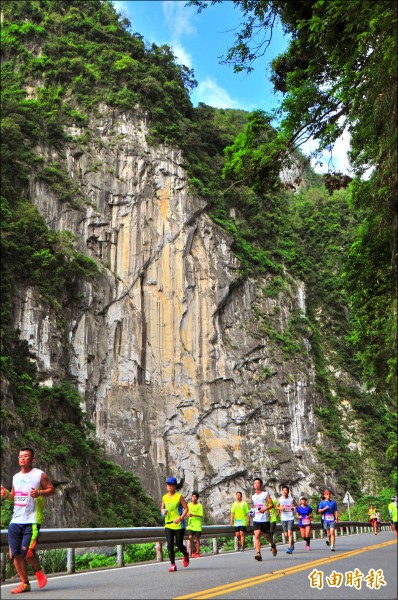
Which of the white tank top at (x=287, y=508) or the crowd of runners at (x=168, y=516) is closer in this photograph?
the crowd of runners at (x=168, y=516)

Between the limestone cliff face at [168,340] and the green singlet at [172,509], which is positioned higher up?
the limestone cliff face at [168,340]

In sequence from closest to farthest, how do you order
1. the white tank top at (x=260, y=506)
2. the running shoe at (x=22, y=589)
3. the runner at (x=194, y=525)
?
the running shoe at (x=22, y=589) → the white tank top at (x=260, y=506) → the runner at (x=194, y=525)

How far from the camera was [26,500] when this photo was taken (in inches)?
286

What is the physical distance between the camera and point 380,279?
13.1 meters

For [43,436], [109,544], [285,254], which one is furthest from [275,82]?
[285,254]

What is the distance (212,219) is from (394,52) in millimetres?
39564

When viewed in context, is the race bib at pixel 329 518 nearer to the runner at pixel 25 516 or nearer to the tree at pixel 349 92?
the tree at pixel 349 92

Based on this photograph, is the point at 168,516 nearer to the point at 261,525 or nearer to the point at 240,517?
the point at 261,525

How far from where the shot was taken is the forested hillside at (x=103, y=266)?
1040 inches

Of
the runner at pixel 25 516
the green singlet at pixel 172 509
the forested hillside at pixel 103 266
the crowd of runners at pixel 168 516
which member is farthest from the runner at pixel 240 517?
the runner at pixel 25 516

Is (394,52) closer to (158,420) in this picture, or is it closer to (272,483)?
(158,420)

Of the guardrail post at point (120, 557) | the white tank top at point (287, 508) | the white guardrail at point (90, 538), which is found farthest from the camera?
the white tank top at point (287, 508)

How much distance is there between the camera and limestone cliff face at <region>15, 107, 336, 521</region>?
38.7m

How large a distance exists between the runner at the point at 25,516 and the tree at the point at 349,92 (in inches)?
242
